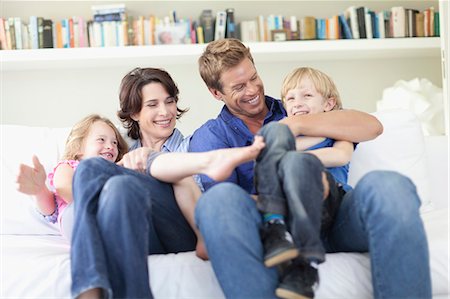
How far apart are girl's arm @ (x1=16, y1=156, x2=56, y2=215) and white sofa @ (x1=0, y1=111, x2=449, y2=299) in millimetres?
116

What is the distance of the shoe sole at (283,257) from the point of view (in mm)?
1277

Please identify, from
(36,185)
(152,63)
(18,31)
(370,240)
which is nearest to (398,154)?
(370,240)

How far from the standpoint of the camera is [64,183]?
1751 millimetres

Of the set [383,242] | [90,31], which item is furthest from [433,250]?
[90,31]

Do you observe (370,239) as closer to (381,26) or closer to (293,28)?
(293,28)

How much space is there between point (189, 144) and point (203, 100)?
1.81 m

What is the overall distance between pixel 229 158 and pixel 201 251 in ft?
0.84

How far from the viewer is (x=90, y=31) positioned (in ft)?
11.6

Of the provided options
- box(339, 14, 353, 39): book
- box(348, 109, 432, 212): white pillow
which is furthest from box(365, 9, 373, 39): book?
box(348, 109, 432, 212): white pillow

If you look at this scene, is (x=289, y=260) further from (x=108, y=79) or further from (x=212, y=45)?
(x=108, y=79)

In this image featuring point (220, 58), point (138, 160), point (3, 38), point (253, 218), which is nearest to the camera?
point (253, 218)

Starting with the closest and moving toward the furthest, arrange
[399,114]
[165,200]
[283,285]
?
[283,285] → [165,200] → [399,114]

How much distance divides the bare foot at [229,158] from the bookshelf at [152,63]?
2.12m

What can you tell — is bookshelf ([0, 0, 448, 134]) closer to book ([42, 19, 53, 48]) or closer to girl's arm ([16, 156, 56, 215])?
book ([42, 19, 53, 48])
